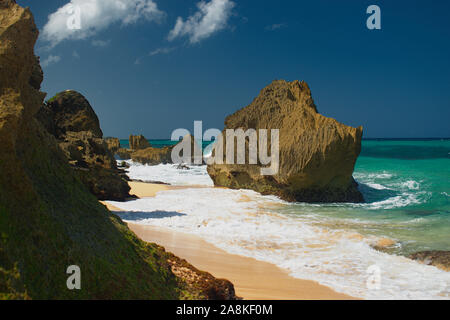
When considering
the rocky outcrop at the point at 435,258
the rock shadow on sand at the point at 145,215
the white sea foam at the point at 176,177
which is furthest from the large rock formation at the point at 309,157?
the rocky outcrop at the point at 435,258

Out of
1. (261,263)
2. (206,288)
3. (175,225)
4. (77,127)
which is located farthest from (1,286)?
A: (77,127)

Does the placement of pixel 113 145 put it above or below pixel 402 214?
above

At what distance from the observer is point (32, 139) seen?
Result: 1.84 metres

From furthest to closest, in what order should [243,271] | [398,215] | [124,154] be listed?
[124,154], [398,215], [243,271]

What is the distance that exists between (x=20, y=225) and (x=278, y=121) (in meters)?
10.5

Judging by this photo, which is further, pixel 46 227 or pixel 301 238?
pixel 301 238

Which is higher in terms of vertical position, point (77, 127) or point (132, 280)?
point (77, 127)

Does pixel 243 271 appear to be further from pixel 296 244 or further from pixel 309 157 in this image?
pixel 309 157

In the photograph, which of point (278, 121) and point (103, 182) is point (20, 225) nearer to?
point (103, 182)

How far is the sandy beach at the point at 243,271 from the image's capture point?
3278 millimetres

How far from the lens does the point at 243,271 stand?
155 inches

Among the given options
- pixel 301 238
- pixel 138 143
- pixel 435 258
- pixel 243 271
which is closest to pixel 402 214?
pixel 435 258

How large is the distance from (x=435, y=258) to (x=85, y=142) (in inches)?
293
